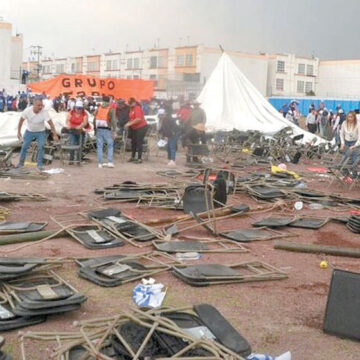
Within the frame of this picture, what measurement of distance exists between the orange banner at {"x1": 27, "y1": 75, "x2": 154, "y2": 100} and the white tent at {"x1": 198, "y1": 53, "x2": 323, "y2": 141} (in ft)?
11.0

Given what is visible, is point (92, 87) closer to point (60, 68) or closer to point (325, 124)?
point (325, 124)

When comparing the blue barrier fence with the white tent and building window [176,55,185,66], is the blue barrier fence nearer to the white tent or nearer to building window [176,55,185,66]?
building window [176,55,185,66]

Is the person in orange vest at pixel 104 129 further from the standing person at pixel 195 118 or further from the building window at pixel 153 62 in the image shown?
the building window at pixel 153 62

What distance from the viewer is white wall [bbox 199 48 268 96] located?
57.9 m

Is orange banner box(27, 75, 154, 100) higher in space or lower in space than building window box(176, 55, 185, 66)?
lower

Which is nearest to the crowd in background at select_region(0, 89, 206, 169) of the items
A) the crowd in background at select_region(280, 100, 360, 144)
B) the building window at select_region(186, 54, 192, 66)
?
the crowd in background at select_region(280, 100, 360, 144)

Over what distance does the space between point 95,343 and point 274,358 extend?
1.21 m

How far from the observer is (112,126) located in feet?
45.9

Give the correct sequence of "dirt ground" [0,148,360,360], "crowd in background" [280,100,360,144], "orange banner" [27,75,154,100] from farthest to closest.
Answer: "crowd in background" [280,100,360,144], "orange banner" [27,75,154,100], "dirt ground" [0,148,360,360]

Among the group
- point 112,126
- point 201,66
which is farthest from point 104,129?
point 201,66

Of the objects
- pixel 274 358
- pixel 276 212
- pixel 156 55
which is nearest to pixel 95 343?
pixel 274 358

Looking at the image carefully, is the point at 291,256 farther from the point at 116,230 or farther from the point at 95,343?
the point at 95,343

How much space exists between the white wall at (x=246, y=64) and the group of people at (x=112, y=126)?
4136cm

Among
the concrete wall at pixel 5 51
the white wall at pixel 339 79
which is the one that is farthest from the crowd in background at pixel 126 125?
the white wall at pixel 339 79
